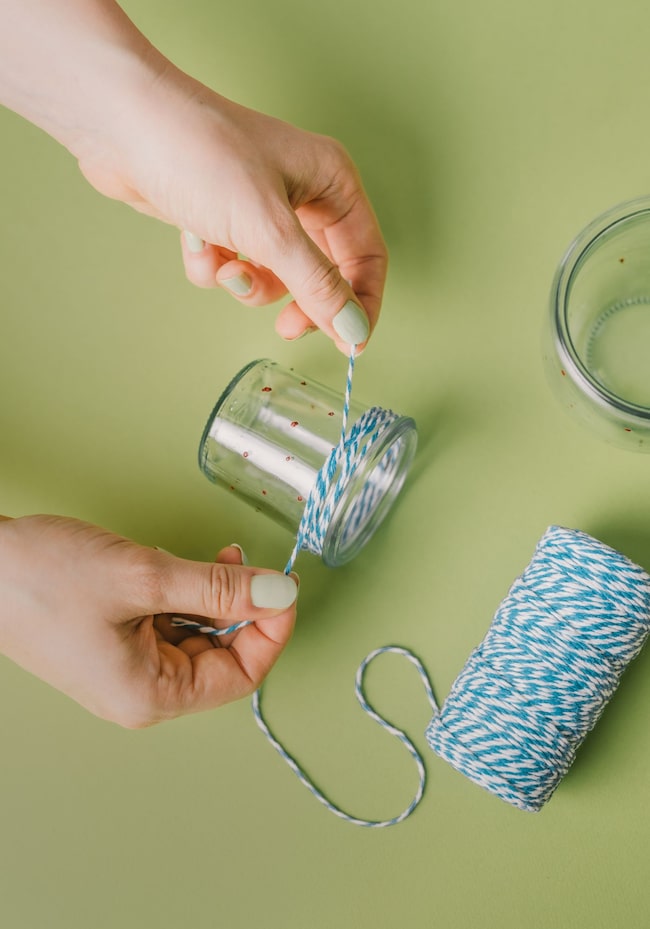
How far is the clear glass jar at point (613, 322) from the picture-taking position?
0.74 m

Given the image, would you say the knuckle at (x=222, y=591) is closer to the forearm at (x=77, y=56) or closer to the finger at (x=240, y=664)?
the finger at (x=240, y=664)

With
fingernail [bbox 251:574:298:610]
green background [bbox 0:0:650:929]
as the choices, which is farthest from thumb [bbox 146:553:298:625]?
green background [bbox 0:0:650:929]

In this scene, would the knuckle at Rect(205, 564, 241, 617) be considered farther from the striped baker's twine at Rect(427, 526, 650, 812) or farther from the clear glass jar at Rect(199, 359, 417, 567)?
the striped baker's twine at Rect(427, 526, 650, 812)

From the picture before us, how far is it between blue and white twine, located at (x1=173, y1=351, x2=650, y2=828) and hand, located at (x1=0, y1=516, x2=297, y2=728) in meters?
0.04

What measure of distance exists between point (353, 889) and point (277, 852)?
83 millimetres

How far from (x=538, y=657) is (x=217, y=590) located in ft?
0.93

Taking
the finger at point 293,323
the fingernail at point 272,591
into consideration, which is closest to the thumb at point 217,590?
the fingernail at point 272,591

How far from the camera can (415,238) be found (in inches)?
33.3

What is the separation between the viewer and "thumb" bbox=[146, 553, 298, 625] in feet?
2.23

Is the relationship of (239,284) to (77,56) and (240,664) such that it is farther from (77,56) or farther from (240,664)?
(240,664)

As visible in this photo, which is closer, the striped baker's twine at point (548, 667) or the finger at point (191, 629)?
the striped baker's twine at point (548, 667)

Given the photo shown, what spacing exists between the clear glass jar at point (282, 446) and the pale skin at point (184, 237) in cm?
7

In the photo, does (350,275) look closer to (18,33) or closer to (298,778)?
(18,33)

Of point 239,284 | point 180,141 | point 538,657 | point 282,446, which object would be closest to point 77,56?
point 180,141
